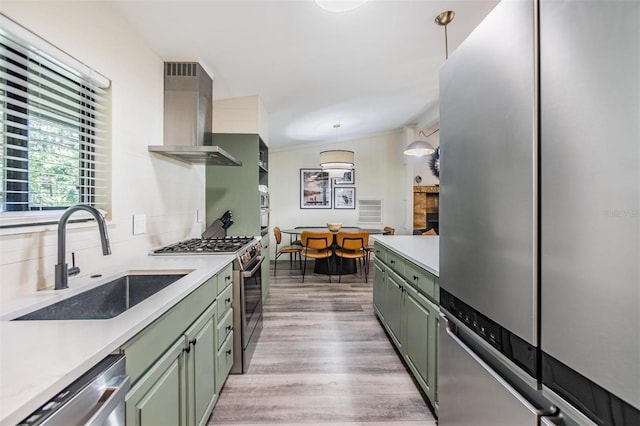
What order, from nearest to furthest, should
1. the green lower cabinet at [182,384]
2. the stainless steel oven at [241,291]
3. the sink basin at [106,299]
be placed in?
the green lower cabinet at [182,384]
the sink basin at [106,299]
the stainless steel oven at [241,291]

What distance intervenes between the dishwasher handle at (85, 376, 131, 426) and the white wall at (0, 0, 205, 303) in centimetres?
75

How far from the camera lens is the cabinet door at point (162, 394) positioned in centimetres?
89

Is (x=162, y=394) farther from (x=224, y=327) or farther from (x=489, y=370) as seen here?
(x=489, y=370)

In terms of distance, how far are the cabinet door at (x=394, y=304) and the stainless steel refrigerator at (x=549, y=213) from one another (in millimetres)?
1114

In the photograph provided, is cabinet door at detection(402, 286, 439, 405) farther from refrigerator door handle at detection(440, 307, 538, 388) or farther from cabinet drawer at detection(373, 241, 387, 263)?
cabinet drawer at detection(373, 241, 387, 263)

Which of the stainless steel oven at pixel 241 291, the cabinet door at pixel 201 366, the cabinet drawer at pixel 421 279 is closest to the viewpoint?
the cabinet door at pixel 201 366

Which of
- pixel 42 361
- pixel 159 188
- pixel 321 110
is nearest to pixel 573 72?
pixel 42 361

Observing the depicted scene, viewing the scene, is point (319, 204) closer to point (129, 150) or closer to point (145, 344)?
point (129, 150)

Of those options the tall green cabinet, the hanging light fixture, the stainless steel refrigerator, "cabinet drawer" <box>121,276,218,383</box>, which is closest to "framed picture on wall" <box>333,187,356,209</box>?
the hanging light fixture

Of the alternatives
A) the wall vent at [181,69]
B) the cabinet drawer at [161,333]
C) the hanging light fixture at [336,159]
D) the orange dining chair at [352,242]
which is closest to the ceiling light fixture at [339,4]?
the wall vent at [181,69]

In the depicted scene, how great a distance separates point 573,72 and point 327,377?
7.09 ft

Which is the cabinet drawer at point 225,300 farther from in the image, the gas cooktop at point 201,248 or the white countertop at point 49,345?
the white countertop at point 49,345

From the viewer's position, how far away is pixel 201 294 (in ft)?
4.72

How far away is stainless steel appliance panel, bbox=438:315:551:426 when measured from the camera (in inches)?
31.3
